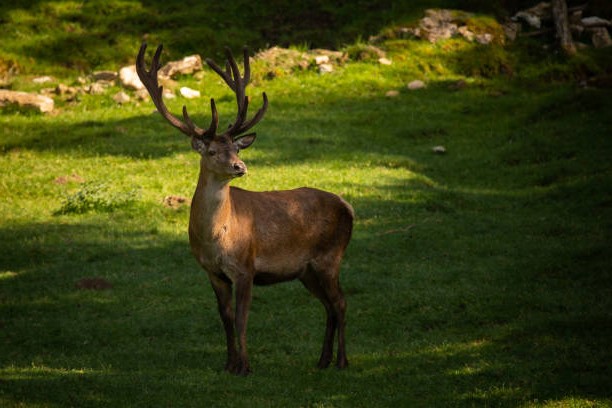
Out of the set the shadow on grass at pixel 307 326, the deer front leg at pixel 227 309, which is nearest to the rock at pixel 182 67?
the shadow on grass at pixel 307 326

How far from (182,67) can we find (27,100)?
5.18m

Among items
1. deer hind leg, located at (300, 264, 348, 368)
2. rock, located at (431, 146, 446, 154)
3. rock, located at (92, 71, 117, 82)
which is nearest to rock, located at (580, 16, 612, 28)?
rock, located at (431, 146, 446, 154)

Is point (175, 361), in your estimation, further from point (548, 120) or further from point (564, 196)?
point (548, 120)

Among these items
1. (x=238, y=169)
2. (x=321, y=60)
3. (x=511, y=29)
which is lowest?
(x=321, y=60)

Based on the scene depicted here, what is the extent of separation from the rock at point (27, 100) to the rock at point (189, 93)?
3.94m

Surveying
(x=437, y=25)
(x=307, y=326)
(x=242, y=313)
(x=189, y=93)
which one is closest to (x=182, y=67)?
(x=189, y=93)

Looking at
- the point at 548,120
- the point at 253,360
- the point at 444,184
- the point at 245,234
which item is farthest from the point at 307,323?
the point at 548,120

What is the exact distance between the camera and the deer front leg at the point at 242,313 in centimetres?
1102

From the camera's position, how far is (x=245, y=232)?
1126 centimetres

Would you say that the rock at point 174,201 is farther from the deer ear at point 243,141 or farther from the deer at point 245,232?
the deer ear at point 243,141

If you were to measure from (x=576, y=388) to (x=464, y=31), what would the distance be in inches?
927

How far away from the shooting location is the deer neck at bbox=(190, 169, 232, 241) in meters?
10.9

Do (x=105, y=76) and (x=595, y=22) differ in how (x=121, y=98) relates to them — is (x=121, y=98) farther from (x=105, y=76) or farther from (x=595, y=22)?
(x=595, y=22)

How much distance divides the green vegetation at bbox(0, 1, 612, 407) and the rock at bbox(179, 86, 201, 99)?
17.6 inches
